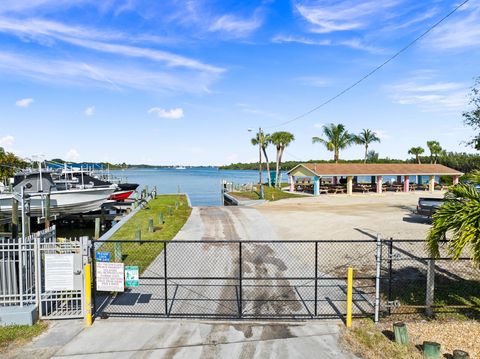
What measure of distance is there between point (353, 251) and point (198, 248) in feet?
22.3

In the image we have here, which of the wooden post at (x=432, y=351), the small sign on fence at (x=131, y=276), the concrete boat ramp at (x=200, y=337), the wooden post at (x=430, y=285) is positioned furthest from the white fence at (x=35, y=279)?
the wooden post at (x=430, y=285)

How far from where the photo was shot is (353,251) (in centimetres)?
1544

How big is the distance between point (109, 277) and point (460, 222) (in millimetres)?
7910

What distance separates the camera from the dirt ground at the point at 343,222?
1941cm

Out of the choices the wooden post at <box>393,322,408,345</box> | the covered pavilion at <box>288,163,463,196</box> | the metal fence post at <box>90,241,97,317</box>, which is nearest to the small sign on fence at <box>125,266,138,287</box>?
the metal fence post at <box>90,241,97,317</box>

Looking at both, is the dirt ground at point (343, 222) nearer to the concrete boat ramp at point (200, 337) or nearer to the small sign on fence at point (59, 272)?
the concrete boat ramp at point (200, 337)

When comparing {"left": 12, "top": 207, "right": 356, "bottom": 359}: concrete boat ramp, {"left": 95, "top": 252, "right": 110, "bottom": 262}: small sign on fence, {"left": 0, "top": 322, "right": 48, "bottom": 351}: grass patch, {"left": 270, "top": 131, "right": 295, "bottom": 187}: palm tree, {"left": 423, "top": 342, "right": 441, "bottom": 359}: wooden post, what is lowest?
{"left": 12, "top": 207, "right": 356, "bottom": 359}: concrete boat ramp

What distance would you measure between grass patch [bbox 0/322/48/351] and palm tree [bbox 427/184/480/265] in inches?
346

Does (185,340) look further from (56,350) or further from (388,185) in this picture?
(388,185)

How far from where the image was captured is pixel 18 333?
7.90 m

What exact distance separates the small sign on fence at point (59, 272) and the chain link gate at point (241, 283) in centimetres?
58

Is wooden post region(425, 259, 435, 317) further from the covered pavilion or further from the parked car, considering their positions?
the covered pavilion

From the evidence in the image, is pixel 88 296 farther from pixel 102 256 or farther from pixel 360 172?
pixel 360 172

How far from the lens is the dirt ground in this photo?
63.7 ft
